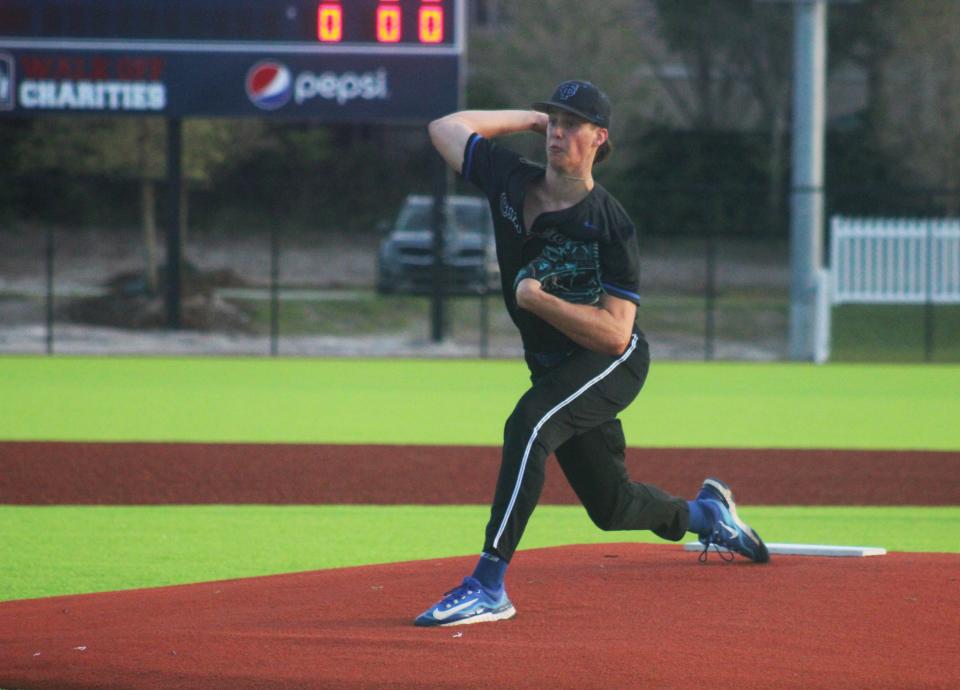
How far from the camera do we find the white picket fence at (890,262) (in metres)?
26.4

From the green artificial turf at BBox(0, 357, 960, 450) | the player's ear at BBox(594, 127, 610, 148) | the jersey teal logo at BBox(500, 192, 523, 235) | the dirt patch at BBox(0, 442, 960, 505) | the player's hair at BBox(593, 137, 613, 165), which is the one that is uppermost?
the player's ear at BBox(594, 127, 610, 148)

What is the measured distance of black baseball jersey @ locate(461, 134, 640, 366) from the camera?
6082 mm

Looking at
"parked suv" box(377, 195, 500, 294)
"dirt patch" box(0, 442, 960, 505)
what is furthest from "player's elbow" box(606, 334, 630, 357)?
"parked suv" box(377, 195, 500, 294)

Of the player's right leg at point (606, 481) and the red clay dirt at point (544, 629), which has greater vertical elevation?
the player's right leg at point (606, 481)

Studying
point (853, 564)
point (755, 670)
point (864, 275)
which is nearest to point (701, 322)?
point (864, 275)

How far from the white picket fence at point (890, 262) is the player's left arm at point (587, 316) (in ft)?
65.8

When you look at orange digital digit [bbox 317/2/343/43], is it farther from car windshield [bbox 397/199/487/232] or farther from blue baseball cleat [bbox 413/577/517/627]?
blue baseball cleat [bbox 413/577/517/627]

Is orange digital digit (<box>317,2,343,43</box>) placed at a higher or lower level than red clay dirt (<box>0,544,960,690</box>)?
higher

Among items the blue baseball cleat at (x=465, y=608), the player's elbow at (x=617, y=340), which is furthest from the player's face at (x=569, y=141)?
the blue baseball cleat at (x=465, y=608)

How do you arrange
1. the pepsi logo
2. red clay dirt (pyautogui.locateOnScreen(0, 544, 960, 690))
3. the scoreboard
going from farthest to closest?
the pepsi logo < the scoreboard < red clay dirt (pyautogui.locateOnScreen(0, 544, 960, 690))

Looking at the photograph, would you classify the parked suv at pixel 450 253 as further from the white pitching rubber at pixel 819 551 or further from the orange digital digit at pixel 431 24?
the white pitching rubber at pixel 819 551

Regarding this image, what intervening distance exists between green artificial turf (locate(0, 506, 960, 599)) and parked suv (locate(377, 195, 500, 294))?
56.0ft

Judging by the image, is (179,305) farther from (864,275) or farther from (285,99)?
(864,275)

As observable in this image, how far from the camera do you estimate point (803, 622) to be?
6.06 metres
